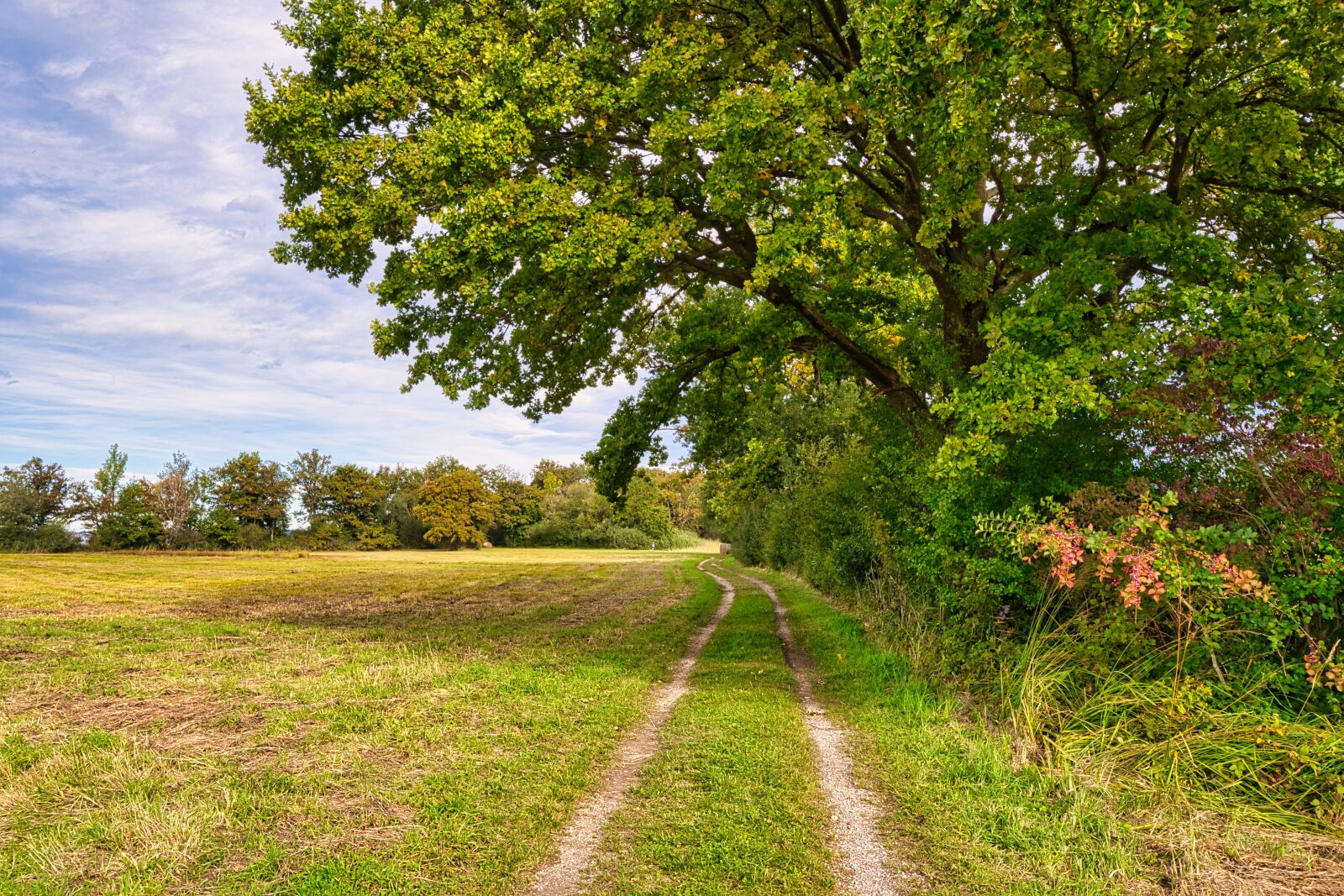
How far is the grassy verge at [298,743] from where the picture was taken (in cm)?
444

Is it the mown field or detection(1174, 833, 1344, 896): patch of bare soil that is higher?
detection(1174, 833, 1344, 896): patch of bare soil

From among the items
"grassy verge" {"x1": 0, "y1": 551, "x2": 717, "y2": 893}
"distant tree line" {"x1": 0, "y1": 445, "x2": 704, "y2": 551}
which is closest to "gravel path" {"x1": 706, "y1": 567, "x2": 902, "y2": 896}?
"grassy verge" {"x1": 0, "y1": 551, "x2": 717, "y2": 893}

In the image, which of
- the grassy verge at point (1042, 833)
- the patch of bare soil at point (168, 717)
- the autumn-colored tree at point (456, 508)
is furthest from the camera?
the autumn-colored tree at point (456, 508)

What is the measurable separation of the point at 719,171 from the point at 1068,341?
5.34 metres

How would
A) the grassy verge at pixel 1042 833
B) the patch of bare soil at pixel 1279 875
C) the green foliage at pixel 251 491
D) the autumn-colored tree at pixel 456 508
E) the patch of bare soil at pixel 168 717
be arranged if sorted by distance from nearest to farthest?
the patch of bare soil at pixel 1279 875
the grassy verge at pixel 1042 833
the patch of bare soil at pixel 168 717
the green foliage at pixel 251 491
the autumn-colored tree at pixel 456 508

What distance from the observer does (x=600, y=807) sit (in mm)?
5551

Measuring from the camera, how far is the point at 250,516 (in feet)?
214

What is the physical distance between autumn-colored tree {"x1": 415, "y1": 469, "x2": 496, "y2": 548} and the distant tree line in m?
0.14

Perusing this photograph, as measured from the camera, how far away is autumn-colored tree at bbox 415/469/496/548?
77.9m

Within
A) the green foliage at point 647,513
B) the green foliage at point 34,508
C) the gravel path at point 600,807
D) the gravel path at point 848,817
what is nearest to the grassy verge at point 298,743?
the gravel path at point 600,807

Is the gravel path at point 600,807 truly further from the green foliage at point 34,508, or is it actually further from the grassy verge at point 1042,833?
the green foliage at point 34,508

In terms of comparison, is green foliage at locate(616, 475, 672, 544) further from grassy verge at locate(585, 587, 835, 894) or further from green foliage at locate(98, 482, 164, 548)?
grassy verge at locate(585, 587, 835, 894)

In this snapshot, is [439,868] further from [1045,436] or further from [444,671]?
[1045,436]

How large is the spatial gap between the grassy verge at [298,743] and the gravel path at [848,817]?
231 cm
